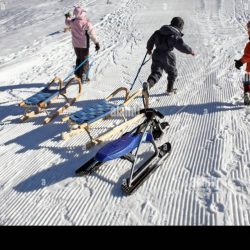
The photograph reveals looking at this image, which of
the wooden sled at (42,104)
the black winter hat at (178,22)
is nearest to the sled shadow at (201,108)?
the black winter hat at (178,22)

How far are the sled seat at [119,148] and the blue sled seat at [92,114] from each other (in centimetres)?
106

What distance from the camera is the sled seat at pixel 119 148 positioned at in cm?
468

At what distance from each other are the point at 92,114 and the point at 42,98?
4.78 ft

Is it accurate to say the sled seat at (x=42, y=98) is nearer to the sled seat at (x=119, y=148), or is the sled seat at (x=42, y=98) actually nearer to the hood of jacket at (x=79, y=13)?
the hood of jacket at (x=79, y=13)

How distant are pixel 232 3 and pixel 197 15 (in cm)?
203

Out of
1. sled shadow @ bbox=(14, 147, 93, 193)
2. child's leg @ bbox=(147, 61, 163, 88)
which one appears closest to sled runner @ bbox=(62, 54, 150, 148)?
sled shadow @ bbox=(14, 147, 93, 193)

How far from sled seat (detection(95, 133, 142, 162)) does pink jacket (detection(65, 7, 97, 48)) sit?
154 inches

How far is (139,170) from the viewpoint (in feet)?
15.9

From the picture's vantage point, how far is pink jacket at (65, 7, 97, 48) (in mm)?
8181

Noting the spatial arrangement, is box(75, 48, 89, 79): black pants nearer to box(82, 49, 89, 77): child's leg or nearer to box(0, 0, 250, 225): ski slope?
box(82, 49, 89, 77): child's leg

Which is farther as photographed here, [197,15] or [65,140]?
[197,15]

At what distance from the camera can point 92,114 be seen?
607 centimetres
